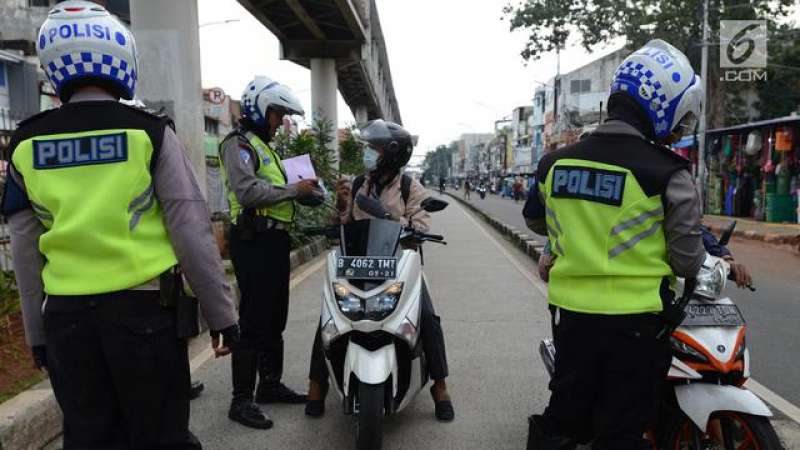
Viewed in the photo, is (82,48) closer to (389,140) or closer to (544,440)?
(389,140)

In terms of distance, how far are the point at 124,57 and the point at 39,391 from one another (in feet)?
7.23

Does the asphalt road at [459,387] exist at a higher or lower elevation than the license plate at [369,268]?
lower

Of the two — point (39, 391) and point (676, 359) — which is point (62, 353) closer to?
point (39, 391)

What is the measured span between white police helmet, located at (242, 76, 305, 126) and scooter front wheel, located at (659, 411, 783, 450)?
8.44 ft

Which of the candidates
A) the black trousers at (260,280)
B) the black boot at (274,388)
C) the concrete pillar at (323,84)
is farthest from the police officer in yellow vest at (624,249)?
the concrete pillar at (323,84)

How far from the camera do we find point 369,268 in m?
3.13

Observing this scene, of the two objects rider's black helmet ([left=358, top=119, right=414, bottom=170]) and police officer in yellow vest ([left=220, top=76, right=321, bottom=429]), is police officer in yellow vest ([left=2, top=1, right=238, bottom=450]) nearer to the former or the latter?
→ police officer in yellow vest ([left=220, top=76, right=321, bottom=429])

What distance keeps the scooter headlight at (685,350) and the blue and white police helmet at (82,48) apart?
229 centimetres

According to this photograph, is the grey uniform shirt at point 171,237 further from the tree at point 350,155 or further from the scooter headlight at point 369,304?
the tree at point 350,155

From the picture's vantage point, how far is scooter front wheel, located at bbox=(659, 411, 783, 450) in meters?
2.34

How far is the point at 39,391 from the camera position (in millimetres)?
3434

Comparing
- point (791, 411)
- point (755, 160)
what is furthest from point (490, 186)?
point (791, 411)

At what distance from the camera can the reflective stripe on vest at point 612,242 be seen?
222 cm

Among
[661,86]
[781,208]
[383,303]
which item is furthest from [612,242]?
[781,208]
